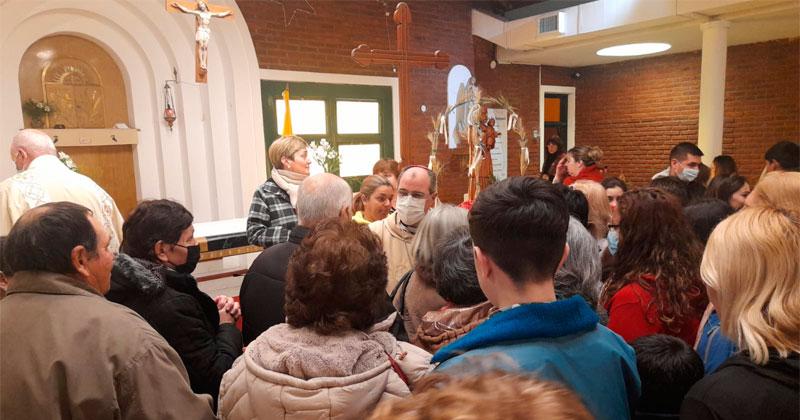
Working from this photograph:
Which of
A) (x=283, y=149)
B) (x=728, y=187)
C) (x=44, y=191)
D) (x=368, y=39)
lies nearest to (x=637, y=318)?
(x=728, y=187)

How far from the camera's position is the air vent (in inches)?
304

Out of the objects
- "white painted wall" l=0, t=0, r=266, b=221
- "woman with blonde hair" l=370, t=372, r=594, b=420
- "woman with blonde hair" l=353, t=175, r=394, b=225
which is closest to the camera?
"woman with blonde hair" l=370, t=372, r=594, b=420

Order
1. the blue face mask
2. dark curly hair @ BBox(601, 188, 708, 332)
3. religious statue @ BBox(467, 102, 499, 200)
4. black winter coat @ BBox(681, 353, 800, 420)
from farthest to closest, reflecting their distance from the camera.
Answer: religious statue @ BBox(467, 102, 499, 200) → the blue face mask → dark curly hair @ BBox(601, 188, 708, 332) → black winter coat @ BBox(681, 353, 800, 420)

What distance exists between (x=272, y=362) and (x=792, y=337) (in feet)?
3.72

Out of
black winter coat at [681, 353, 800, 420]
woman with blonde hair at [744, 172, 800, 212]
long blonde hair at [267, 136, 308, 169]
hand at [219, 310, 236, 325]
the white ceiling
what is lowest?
hand at [219, 310, 236, 325]

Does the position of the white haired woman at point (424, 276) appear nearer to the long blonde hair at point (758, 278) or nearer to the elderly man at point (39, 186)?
the long blonde hair at point (758, 278)

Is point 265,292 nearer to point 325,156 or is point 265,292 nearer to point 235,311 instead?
point 235,311

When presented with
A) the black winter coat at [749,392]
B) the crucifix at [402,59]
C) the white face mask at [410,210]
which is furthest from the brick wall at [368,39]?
the black winter coat at [749,392]

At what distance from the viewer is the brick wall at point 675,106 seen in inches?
333

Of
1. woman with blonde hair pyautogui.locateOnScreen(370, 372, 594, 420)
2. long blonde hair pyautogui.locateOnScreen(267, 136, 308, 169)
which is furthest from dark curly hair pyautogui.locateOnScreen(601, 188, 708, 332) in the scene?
long blonde hair pyautogui.locateOnScreen(267, 136, 308, 169)

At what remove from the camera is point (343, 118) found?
791cm

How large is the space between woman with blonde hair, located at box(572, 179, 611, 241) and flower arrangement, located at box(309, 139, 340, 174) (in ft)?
14.6

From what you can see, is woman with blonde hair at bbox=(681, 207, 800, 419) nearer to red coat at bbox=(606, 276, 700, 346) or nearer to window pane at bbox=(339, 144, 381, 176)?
red coat at bbox=(606, 276, 700, 346)

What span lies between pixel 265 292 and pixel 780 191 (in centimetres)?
207
